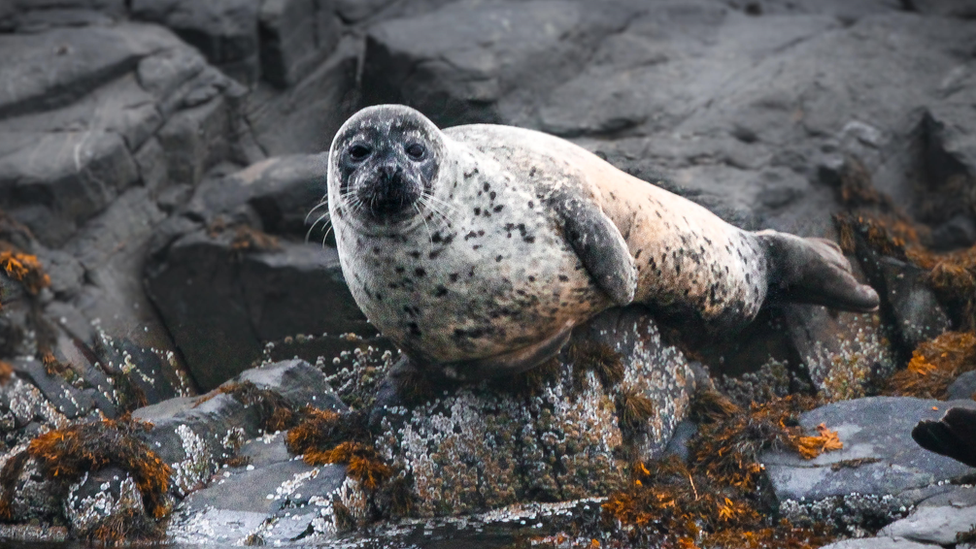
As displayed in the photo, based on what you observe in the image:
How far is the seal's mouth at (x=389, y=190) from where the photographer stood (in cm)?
507

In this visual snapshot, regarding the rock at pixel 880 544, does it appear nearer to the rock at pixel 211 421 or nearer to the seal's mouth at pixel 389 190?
the seal's mouth at pixel 389 190

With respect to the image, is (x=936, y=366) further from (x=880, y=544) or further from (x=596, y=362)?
(x=880, y=544)

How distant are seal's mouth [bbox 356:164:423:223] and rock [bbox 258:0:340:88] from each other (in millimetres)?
6594

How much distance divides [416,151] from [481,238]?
53 centimetres

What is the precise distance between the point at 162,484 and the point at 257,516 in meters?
0.53

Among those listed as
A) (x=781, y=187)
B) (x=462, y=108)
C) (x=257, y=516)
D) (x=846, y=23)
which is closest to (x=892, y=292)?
(x=781, y=187)

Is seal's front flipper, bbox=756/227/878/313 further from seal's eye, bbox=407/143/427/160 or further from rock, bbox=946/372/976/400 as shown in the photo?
seal's eye, bbox=407/143/427/160

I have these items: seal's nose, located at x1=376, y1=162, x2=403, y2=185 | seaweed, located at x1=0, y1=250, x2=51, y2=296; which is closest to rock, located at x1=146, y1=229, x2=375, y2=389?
seaweed, located at x1=0, y1=250, x2=51, y2=296

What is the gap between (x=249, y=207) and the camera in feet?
33.0

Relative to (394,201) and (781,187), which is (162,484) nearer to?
(394,201)

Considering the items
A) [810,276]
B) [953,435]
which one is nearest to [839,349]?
[810,276]

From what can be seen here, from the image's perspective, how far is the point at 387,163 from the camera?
16.7 ft

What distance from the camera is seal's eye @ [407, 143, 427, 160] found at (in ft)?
17.0

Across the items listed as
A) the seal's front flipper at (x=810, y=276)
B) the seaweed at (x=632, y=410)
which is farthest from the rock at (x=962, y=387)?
the seaweed at (x=632, y=410)
